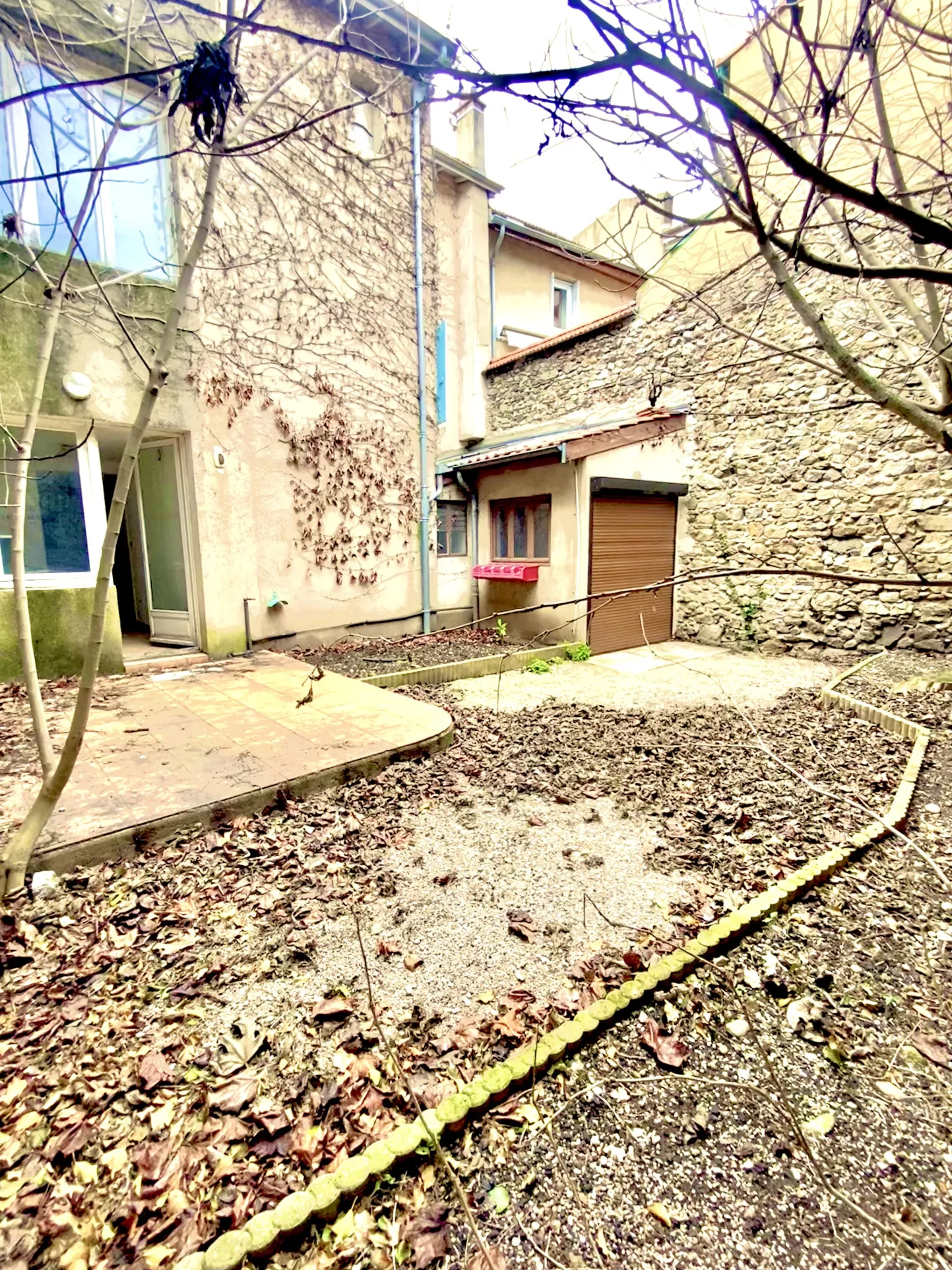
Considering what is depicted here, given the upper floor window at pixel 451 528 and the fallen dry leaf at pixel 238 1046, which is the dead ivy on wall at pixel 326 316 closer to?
the upper floor window at pixel 451 528

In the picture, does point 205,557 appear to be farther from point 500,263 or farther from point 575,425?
point 500,263

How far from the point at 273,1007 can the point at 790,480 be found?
9151mm

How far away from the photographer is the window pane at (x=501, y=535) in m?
9.83

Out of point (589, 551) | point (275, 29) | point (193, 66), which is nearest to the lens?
point (275, 29)

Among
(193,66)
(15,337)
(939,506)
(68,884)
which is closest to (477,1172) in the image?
(68,884)

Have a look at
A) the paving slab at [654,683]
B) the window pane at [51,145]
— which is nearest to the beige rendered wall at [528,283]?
the window pane at [51,145]

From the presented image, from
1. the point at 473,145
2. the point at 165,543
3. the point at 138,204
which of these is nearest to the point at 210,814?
the point at 165,543

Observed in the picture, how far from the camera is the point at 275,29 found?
1.29 m

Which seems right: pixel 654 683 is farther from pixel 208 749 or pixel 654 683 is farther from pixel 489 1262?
pixel 489 1262

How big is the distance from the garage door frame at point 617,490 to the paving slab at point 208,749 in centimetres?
421

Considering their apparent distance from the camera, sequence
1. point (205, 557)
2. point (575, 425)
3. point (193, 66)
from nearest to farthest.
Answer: point (193, 66)
point (205, 557)
point (575, 425)

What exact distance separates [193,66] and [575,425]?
29.5ft

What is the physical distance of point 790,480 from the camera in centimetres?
838

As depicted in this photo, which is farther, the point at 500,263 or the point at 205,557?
the point at 500,263
